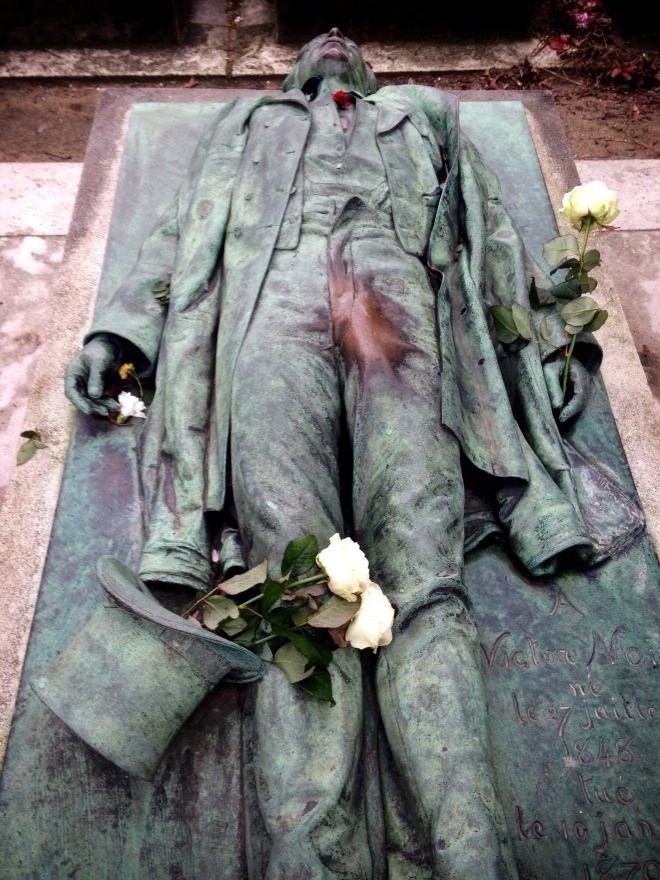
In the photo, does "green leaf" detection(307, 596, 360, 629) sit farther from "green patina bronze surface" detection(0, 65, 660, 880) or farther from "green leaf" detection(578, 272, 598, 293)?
"green leaf" detection(578, 272, 598, 293)

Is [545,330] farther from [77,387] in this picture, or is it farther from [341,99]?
[77,387]

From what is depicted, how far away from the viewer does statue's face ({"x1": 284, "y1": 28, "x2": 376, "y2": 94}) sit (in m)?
3.98

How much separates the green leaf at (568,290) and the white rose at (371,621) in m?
1.53

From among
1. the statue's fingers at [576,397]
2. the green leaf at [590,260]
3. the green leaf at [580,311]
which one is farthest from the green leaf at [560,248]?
the statue's fingers at [576,397]

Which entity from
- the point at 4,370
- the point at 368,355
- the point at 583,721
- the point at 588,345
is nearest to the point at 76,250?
the point at 4,370

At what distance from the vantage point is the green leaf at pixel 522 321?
3.24m

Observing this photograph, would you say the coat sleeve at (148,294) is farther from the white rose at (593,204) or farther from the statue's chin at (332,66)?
the white rose at (593,204)

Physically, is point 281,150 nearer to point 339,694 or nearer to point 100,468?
point 100,468

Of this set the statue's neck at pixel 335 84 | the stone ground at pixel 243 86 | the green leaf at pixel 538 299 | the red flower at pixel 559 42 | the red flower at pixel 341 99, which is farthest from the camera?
the red flower at pixel 559 42

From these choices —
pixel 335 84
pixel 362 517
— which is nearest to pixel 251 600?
pixel 362 517

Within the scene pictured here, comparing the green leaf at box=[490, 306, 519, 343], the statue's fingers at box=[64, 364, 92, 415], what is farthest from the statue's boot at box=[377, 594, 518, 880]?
the statue's fingers at box=[64, 364, 92, 415]

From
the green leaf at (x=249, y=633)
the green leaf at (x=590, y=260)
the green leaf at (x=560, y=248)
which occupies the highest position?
the green leaf at (x=560, y=248)

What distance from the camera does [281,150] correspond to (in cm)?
353

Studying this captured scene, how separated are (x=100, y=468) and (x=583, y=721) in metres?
1.76
